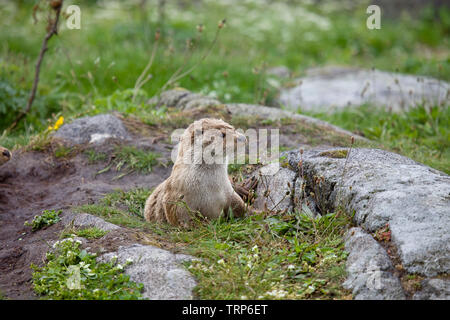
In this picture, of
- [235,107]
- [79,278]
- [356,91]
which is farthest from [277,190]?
[356,91]

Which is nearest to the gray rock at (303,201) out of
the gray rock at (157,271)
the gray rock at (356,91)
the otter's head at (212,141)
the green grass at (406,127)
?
the otter's head at (212,141)

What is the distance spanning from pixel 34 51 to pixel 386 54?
25.9 feet

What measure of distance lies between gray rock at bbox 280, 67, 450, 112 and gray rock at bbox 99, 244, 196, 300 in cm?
478

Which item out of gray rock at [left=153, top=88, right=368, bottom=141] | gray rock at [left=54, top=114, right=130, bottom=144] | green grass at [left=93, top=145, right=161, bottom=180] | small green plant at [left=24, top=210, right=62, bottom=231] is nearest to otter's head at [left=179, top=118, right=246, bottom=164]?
small green plant at [left=24, top=210, right=62, bottom=231]

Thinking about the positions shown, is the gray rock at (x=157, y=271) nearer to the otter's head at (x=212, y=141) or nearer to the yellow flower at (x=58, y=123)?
the otter's head at (x=212, y=141)

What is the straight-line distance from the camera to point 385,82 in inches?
370

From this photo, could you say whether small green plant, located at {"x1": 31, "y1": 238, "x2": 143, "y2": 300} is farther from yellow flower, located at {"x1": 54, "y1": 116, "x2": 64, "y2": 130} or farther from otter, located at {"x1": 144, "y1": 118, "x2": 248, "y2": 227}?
yellow flower, located at {"x1": 54, "y1": 116, "x2": 64, "y2": 130}

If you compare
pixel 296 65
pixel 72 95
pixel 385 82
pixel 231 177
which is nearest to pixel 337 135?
pixel 231 177

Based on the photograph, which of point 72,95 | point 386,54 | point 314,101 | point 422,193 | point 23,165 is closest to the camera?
point 422,193

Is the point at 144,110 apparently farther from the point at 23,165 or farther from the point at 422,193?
the point at 422,193

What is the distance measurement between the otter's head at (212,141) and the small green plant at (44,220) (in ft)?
4.53

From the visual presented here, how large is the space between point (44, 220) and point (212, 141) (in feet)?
5.67

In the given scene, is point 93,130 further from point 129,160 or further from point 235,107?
point 235,107

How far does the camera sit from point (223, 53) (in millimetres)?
9719
